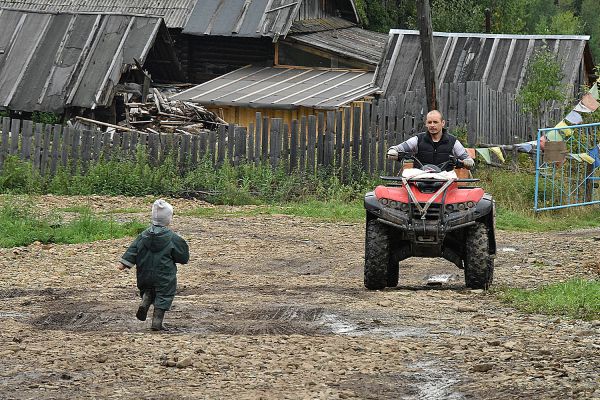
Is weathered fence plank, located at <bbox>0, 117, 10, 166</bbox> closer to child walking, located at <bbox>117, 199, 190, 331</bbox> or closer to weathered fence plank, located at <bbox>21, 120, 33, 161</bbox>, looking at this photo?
weathered fence plank, located at <bbox>21, 120, 33, 161</bbox>

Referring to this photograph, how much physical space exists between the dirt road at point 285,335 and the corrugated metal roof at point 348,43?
22.7 metres

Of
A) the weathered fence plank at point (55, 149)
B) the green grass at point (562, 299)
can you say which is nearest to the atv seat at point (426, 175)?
the green grass at point (562, 299)

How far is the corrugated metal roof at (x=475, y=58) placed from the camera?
31.6m

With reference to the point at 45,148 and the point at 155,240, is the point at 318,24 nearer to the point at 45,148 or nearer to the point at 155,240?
the point at 45,148

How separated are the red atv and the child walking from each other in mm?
2608

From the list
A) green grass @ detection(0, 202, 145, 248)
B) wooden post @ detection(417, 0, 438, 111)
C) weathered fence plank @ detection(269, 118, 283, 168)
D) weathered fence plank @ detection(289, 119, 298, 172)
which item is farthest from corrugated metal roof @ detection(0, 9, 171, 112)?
green grass @ detection(0, 202, 145, 248)

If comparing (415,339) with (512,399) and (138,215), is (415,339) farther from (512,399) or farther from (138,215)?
Answer: (138,215)

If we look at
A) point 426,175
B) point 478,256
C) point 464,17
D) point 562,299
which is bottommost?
point 562,299

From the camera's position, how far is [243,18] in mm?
37281

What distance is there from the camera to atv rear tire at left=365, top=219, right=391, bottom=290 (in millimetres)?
11820

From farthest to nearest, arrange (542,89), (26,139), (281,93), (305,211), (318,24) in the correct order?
(318,24), (281,93), (542,89), (26,139), (305,211)

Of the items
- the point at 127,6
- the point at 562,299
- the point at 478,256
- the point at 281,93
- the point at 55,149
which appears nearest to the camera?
the point at 562,299

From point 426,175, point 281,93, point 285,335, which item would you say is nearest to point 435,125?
point 426,175

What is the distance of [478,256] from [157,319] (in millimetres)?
3611
